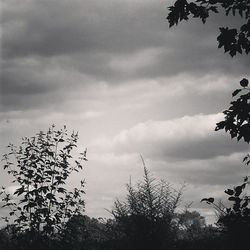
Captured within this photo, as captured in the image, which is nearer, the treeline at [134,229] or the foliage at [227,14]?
the foliage at [227,14]

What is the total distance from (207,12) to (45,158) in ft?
20.2

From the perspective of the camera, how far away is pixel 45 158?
10.4m

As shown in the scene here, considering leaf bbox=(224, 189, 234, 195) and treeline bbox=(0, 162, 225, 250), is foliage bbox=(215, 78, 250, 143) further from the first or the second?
treeline bbox=(0, 162, 225, 250)

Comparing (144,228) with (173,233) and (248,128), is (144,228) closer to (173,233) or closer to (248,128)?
(173,233)

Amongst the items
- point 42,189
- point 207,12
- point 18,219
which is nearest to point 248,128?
point 207,12

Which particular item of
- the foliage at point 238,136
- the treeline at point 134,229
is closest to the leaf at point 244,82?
the foliage at point 238,136

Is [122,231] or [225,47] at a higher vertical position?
[225,47]

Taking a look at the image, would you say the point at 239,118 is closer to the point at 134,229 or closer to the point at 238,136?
the point at 238,136

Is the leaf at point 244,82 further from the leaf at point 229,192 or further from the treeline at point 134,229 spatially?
the treeline at point 134,229

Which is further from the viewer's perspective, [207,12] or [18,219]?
[18,219]

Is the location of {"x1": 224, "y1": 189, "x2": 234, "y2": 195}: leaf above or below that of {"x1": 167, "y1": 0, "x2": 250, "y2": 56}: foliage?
A: below

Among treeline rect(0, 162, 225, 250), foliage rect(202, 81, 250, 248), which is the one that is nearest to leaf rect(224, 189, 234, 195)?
foliage rect(202, 81, 250, 248)

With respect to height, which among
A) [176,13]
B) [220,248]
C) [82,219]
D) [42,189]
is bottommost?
[220,248]

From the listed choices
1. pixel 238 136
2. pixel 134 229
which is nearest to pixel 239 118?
pixel 238 136
